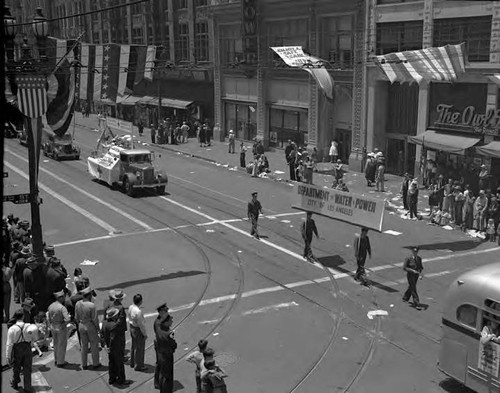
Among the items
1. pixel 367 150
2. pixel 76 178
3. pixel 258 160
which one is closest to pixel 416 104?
pixel 367 150

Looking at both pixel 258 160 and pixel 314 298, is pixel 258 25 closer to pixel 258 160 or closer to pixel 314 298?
pixel 258 160

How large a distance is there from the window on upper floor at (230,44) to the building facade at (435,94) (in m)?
14.6

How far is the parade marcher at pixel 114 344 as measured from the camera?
10328mm

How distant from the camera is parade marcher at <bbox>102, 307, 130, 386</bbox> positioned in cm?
1033

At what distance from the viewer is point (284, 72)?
132ft

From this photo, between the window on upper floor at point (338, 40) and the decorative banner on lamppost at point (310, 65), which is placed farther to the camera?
the window on upper floor at point (338, 40)

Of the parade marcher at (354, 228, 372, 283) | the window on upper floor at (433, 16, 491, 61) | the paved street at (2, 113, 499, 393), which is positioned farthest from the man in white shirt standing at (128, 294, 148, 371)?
the window on upper floor at (433, 16, 491, 61)

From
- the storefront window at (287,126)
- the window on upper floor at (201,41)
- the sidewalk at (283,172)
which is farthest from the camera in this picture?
the window on upper floor at (201,41)

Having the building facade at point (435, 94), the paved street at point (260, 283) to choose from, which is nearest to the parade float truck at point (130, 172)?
the paved street at point (260, 283)

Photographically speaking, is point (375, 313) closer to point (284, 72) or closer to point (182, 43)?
point (284, 72)

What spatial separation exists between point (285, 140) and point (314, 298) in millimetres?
26895

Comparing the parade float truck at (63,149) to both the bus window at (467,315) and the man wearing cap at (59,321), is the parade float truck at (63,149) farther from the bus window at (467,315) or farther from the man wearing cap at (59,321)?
the bus window at (467,315)

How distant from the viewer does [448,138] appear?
27.8m

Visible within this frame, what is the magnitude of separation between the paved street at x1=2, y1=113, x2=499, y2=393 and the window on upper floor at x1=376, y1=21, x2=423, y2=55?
6916 mm
